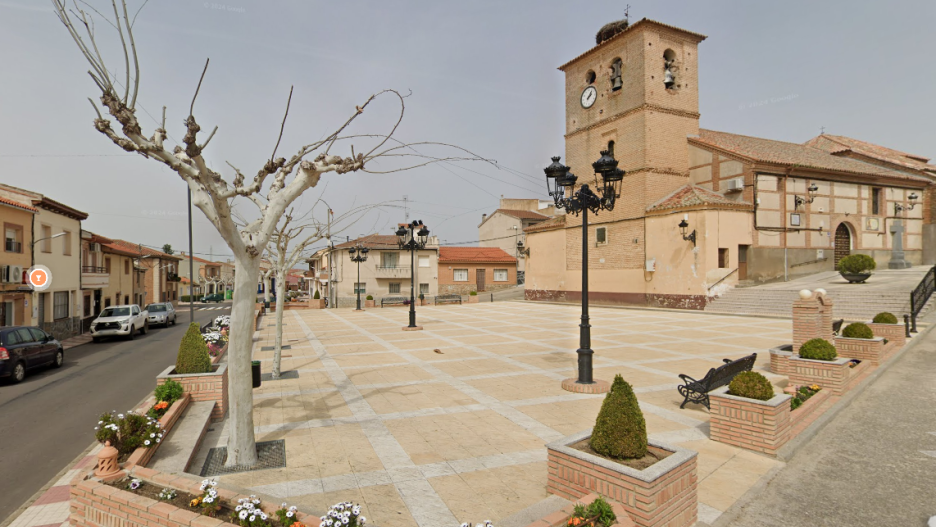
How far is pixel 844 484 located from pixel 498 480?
3.93m

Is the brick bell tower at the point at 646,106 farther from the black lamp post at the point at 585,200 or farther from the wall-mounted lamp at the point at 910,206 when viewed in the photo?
the black lamp post at the point at 585,200

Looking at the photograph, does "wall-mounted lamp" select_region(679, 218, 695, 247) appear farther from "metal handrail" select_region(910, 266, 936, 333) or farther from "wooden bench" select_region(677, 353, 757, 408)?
"wooden bench" select_region(677, 353, 757, 408)

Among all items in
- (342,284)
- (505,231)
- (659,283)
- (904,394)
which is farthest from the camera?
(505,231)

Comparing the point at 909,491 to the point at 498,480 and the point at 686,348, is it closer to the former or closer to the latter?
the point at 498,480

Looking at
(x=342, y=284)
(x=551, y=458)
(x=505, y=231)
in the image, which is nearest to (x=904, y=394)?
(x=551, y=458)

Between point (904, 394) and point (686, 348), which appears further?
point (686, 348)

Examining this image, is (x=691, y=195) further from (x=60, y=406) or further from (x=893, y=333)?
(x=60, y=406)

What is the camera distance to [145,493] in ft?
13.9

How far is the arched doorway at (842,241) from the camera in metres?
29.8

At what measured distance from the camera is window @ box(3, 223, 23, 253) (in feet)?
64.5

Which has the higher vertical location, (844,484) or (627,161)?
(627,161)

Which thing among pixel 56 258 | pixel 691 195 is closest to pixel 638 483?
pixel 691 195

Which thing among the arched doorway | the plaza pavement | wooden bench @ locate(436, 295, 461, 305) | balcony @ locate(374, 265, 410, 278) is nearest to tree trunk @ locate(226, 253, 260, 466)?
the plaza pavement

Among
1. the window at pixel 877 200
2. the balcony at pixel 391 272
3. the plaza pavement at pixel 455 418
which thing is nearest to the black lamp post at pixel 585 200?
the plaza pavement at pixel 455 418
